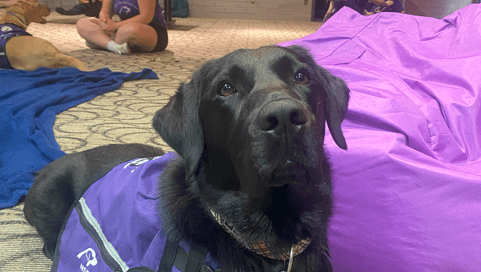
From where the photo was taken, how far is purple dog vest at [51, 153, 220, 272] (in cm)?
105

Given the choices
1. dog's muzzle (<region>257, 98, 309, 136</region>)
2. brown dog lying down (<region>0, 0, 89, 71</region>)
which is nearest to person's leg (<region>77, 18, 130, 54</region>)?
brown dog lying down (<region>0, 0, 89, 71</region>)

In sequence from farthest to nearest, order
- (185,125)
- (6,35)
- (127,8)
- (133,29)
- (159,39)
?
(159,39) < (127,8) < (133,29) < (6,35) < (185,125)

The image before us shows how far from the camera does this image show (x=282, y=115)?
2.75 ft

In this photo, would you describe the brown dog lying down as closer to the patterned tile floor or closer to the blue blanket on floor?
the blue blanket on floor

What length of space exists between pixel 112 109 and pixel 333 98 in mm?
2462

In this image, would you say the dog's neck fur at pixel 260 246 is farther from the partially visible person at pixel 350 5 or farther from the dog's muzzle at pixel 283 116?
the partially visible person at pixel 350 5

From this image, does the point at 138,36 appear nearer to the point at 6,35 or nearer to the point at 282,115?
the point at 6,35

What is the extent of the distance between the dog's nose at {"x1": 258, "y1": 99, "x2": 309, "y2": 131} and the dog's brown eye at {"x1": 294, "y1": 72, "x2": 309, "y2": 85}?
310 mm

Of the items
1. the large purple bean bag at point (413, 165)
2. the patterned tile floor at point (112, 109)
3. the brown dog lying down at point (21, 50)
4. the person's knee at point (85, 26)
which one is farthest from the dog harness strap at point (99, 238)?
the person's knee at point (85, 26)

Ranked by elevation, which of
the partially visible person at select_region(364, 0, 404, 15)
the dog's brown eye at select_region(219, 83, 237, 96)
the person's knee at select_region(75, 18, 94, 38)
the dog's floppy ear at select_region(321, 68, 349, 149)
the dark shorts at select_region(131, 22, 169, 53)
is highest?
the dog's brown eye at select_region(219, 83, 237, 96)

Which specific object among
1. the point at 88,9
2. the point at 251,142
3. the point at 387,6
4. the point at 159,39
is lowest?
the point at 88,9

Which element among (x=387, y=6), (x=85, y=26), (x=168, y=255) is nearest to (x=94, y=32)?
(x=85, y=26)

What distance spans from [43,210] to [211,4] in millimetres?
14071

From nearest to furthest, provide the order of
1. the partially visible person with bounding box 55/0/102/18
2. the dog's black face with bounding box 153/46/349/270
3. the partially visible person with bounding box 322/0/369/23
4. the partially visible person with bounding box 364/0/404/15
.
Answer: the dog's black face with bounding box 153/46/349/270
the partially visible person with bounding box 364/0/404/15
the partially visible person with bounding box 322/0/369/23
the partially visible person with bounding box 55/0/102/18
